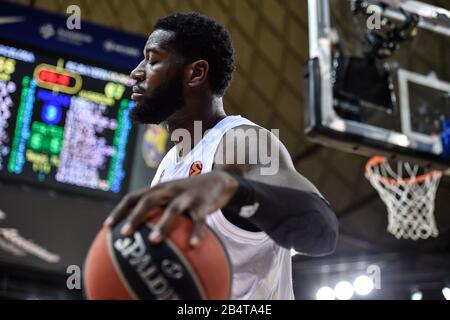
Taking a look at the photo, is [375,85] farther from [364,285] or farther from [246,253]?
[364,285]

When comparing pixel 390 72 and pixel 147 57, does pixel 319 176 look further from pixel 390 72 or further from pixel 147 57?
pixel 147 57

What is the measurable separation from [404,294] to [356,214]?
1363 millimetres

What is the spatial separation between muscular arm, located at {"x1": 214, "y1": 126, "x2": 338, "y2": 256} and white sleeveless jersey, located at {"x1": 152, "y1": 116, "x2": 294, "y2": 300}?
38 mm

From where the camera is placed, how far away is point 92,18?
960 cm

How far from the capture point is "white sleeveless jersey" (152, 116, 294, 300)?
6.19 feet

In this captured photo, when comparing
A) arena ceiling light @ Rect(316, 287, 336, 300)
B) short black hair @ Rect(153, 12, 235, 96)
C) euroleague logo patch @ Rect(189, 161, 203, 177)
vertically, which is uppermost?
short black hair @ Rect(153, 12, 235, 96)

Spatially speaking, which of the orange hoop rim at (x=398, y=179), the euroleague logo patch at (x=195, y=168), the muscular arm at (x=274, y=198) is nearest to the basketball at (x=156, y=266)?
the muscular arm at (x=274, y=198)

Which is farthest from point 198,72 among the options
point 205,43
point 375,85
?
point 375,85

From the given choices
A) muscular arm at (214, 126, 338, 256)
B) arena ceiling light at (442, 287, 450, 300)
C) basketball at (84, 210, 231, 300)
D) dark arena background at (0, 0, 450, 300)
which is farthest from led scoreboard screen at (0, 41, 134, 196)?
arena ceiling light at (442, 287, 450, 300)

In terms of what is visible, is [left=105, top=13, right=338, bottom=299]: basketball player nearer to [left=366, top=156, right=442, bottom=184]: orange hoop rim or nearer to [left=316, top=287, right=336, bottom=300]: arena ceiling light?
[left=366, top=156, right=442, bottom=184]: orange hoop rim

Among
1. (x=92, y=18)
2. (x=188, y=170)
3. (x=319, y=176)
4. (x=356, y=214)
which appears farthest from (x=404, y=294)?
(x=188, y=170)

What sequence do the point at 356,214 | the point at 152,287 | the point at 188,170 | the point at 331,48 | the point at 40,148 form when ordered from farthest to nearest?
the point at 356,214, the point at 40,148, the point at 331,48, the point at 188,170, the point at 152,287

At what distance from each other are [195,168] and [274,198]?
0.47m
